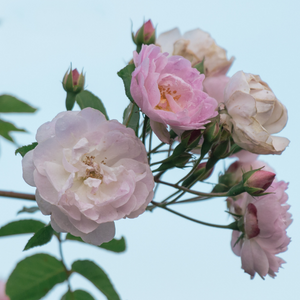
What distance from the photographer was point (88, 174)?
62 centimetres

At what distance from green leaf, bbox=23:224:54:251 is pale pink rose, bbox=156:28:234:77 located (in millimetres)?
500

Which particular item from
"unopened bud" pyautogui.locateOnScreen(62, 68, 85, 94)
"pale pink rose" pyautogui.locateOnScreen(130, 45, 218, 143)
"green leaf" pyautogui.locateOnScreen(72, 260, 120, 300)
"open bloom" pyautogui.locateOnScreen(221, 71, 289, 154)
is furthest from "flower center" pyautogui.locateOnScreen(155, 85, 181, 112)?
"green leaf" pyautogui.locateOnScreen(72, 260, 120, 300)

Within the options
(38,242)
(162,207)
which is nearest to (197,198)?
(162,207)

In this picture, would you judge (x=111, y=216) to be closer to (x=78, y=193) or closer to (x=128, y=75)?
(x=78, y=193)

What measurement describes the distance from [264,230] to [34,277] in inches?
18.1

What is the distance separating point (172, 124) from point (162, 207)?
248 millimetres

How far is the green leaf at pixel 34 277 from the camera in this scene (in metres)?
0.75

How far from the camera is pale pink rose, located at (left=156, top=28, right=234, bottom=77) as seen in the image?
953 mm

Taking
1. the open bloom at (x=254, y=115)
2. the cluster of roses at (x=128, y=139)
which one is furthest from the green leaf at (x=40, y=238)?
the open bloom at (x=254, y=115)

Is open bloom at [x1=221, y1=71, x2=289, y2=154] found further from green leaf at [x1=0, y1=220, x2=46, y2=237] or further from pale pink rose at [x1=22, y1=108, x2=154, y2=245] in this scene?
green leaf at [x1=0, y1=220, x2=46, y2=237]

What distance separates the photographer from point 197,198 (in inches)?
34.8

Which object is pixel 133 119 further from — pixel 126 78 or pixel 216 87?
pixel 216 87

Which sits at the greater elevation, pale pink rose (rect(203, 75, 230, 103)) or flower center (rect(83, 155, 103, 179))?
pale pink rose (rect(203, 75, 230, 103))

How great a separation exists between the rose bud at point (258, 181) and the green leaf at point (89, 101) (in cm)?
31
